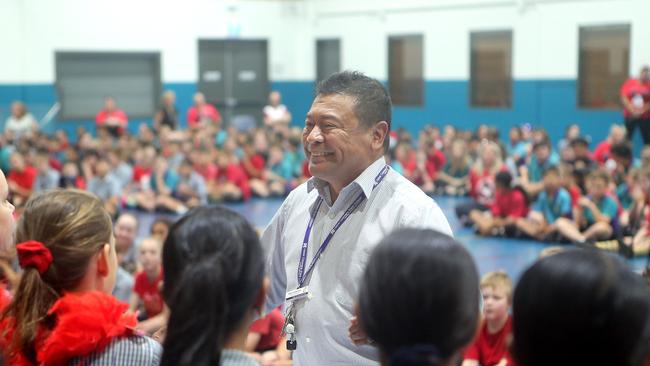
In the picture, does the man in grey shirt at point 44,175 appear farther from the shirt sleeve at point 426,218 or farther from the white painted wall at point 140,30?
the shirt sleeve at point 426,218

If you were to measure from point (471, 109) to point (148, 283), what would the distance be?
14082 millimetres

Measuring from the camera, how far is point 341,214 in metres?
2.87

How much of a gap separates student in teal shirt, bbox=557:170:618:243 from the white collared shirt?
23.9ft

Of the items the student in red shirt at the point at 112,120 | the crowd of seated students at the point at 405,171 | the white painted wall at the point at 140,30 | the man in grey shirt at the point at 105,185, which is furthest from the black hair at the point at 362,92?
the white painted wall at the point at 140,30

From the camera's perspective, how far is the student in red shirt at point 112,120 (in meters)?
18.4

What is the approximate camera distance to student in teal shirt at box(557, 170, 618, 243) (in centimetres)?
964

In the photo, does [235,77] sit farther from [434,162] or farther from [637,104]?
[637,104]

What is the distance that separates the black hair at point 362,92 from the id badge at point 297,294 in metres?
0.60

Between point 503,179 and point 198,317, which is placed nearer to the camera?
point 198,317

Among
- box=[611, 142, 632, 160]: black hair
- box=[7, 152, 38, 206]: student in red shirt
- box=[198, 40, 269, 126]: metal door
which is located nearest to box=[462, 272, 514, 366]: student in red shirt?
box=[611, 142, 632, 160]: black hair

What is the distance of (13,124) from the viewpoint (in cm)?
1745

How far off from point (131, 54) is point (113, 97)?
1121 millimetres

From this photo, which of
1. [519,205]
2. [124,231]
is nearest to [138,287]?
[124,231]

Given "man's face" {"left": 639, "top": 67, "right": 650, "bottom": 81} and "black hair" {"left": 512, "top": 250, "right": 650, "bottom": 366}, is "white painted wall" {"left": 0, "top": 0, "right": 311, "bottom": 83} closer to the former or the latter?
"man's face" {"left": 639, "top": 67, "right": 650, "bottom": 81}
